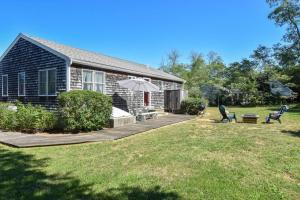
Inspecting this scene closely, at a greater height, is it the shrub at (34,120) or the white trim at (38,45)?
the white trim at (38,45)

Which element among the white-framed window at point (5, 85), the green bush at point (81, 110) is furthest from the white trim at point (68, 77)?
the white-framed window at point (5, 85)

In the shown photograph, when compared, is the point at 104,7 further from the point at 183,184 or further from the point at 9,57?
the point at 183,184

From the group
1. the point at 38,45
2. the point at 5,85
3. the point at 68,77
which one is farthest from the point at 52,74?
the point at 5,85

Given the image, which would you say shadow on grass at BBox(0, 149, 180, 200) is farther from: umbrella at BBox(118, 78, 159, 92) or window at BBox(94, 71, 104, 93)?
umbrella at BBox(118, 78, 159, 92)

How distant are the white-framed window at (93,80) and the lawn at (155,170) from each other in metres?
6.42

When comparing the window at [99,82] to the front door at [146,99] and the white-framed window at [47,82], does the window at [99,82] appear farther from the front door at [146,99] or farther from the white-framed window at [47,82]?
the front door at [146,99]

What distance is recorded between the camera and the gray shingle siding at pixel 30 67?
13.0 meters

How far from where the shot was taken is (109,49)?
39906 millimetres

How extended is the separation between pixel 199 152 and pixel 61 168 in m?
3.43

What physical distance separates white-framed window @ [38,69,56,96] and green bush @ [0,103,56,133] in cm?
293

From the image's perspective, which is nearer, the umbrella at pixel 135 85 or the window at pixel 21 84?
the umbrella at pixel 135 85

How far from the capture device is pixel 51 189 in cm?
436

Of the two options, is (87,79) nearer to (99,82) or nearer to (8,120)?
(99,82)

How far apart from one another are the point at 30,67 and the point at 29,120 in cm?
568
